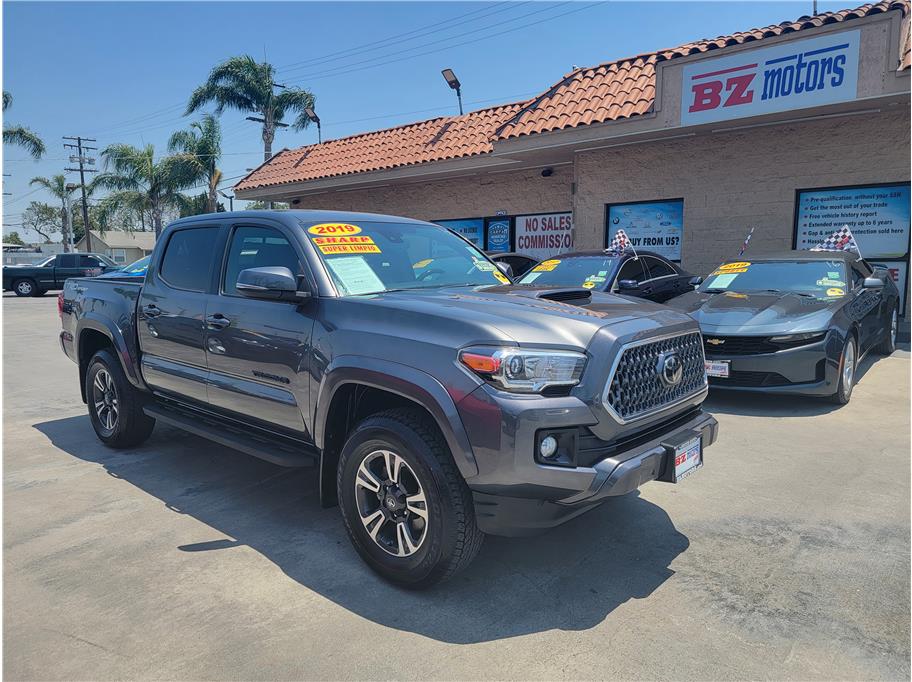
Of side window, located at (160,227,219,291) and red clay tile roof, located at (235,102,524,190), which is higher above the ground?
red clay tile roof, located at (235,102,524,190)

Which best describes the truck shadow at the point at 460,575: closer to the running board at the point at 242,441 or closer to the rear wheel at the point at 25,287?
the running board at the point at 242,441

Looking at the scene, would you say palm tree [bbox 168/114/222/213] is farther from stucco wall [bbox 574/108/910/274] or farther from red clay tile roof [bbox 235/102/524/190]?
stucco wall [bbox 574/108/910/274]

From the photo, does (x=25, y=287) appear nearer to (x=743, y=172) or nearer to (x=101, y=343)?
(x=101, y=343)

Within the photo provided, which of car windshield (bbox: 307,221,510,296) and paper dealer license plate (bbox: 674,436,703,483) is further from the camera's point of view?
car windshield (bbox: 307,221,510,296)

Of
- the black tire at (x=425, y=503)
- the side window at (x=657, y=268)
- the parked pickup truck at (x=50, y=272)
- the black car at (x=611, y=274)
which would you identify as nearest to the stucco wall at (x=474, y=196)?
the side window at (x=657, y=268)

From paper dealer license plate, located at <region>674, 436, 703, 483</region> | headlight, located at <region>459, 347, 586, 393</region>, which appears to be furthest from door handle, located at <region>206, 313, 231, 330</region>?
paper dealer license plate, located at <region>674, 436, 703, 483</region>

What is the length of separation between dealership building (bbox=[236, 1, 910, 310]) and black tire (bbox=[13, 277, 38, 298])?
71.1 feet

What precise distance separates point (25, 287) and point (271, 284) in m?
31.1

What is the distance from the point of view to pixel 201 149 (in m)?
34.1

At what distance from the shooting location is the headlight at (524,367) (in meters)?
2.83

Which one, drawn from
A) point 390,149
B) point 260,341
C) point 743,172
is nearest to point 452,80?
point 390,149

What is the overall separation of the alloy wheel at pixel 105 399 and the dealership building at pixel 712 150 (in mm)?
9008

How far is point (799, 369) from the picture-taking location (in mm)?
6379

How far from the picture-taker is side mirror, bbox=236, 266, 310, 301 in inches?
140
